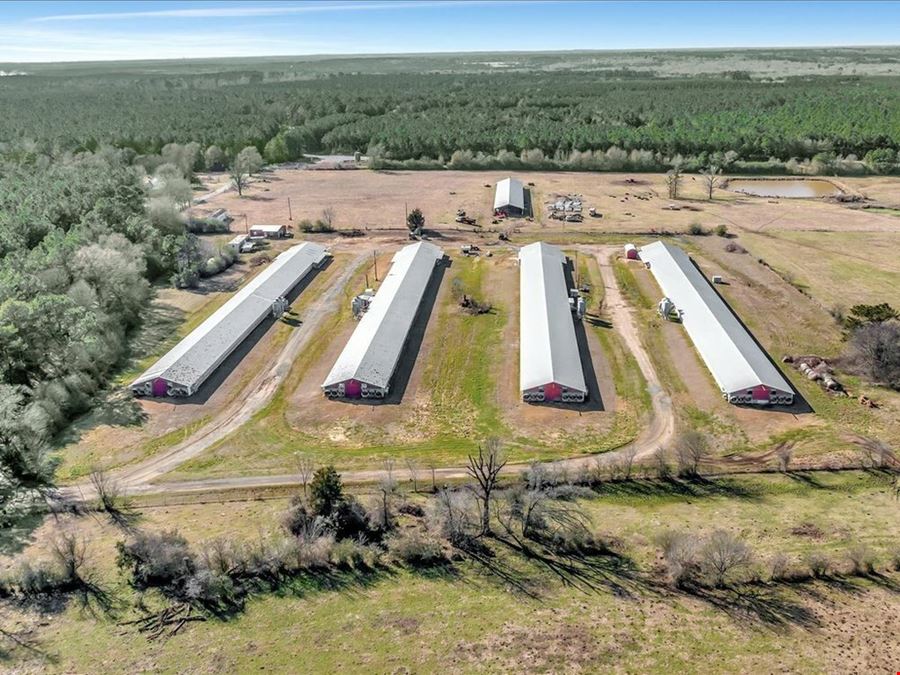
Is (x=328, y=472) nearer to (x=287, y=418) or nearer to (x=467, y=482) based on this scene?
(x=467, y=482)

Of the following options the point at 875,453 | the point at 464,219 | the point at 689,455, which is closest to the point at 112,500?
the point at 689,455

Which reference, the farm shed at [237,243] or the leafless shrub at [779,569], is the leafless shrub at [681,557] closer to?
the leafless shrub at [779,569]

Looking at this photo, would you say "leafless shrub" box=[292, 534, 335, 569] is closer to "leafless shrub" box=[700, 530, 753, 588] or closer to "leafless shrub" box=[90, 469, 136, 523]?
"leafless shrub" box=[90, 469, 136, 523]

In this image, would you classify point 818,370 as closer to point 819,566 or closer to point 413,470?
point 819,566

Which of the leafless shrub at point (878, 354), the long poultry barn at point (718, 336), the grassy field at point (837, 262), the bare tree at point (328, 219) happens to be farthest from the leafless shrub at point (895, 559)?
the bare tree at point (328, 219)

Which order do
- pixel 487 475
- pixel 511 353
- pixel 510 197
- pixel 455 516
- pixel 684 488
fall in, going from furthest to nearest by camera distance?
pixel 510 197 → pixel 511 353 → pixel 487 475 → pixel 684 488 → pixel 455 516

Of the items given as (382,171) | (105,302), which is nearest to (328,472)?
(105,302)

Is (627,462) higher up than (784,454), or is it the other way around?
(627,462)
